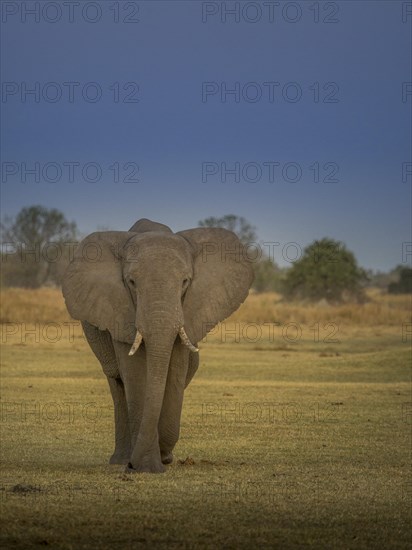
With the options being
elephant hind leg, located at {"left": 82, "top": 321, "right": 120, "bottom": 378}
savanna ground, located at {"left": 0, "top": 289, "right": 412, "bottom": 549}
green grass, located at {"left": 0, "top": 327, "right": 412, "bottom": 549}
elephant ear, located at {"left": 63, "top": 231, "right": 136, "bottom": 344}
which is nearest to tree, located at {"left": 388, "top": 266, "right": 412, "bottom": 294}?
savanna ground, located at {"left": 0, "top": 289, "right": 412, "bottom": 549}

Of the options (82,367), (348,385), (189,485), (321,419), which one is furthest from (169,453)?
(82,367)

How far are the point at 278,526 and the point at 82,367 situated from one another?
2372 cm

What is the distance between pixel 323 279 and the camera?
7556cm

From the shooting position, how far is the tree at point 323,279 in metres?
75.5

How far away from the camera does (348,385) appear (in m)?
29.6

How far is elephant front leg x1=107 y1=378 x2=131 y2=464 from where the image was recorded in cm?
1556

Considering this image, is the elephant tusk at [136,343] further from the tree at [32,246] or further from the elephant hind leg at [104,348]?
the tree at [32,246]

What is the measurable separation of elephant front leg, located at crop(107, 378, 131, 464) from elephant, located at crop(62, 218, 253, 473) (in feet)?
0.04

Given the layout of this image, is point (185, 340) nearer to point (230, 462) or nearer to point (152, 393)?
point (152, 393)

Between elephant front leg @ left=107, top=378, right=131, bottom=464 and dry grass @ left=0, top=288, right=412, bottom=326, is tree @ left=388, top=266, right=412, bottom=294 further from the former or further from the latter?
elephant front leg @ left=107, top=378, right=131, bottom=464

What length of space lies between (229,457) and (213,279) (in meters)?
2.77

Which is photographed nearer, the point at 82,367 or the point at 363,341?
the point at 82,367

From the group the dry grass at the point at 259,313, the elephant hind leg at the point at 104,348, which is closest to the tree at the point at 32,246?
the dry grass at the point at 259,313

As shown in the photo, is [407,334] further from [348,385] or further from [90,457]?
[90,457]
